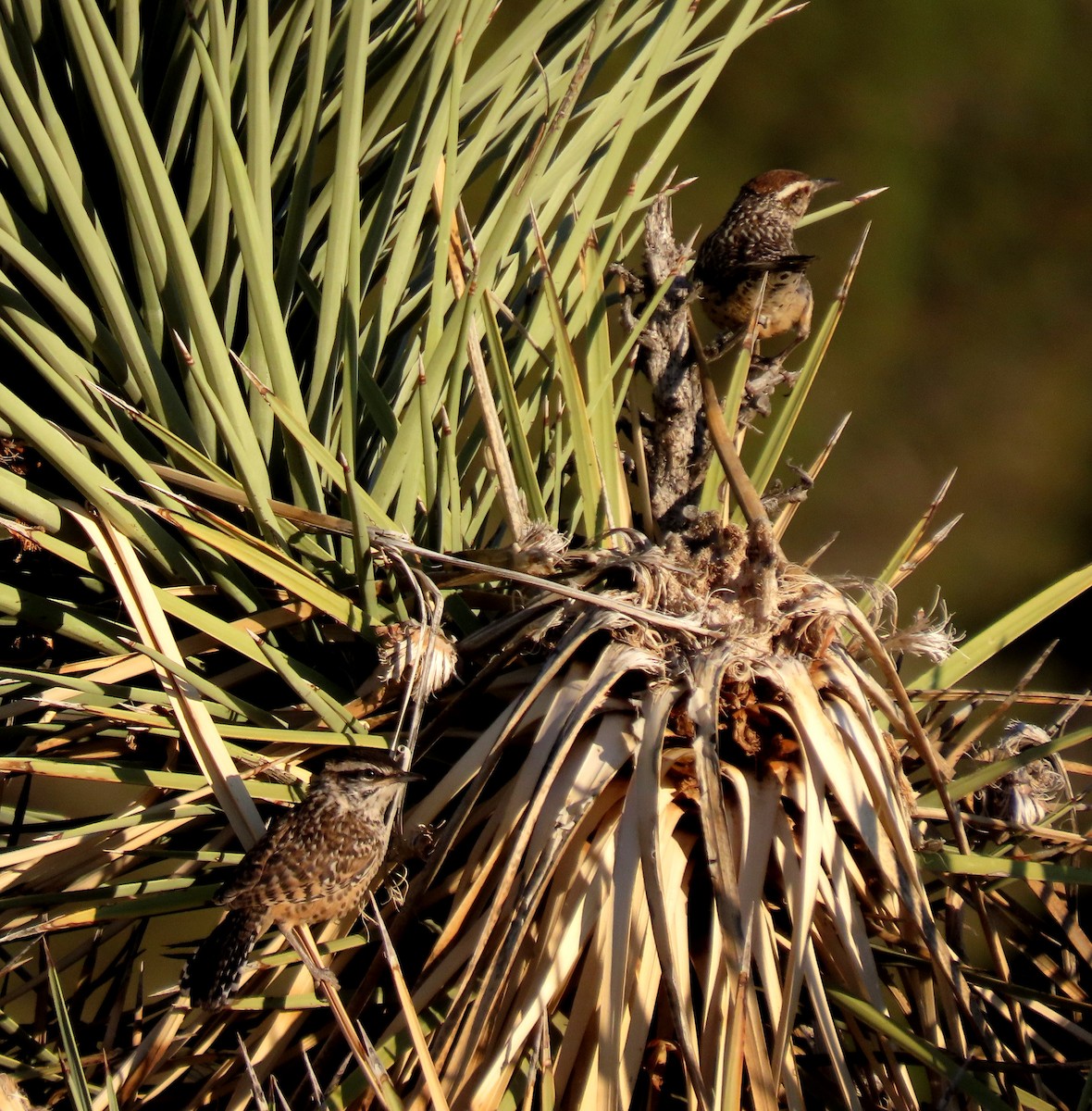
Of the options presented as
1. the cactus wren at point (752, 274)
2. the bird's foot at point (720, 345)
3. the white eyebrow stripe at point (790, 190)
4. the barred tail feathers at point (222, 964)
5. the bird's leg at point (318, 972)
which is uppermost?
the white eyebrow stripe at point (790, 190)

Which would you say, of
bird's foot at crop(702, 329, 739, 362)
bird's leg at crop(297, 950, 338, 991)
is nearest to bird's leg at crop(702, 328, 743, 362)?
bird's foot at crop(702, 329, 739, 362)

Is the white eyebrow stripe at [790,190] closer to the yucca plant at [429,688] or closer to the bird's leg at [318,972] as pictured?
the yucca plant at [429,688]

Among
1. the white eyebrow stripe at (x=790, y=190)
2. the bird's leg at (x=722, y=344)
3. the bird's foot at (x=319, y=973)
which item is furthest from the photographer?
the white eyebrow stripe at (x=790, y=190)

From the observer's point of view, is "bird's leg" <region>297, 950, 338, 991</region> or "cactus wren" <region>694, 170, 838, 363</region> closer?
"bird's leg" <region>297, 950, 338, 991</region>

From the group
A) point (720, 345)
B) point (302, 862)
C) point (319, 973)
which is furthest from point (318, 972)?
point (720, 345)

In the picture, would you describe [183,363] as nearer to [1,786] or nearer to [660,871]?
[1,786]

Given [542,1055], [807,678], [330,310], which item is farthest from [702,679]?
[330,310]

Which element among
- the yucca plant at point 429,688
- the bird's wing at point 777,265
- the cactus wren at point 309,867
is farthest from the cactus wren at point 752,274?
the cactus wren at point 309,867

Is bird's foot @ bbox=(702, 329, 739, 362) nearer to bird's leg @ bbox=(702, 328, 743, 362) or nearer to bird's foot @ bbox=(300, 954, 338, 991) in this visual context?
bird's leg @ bbox=(702, 328, 743, 362)
